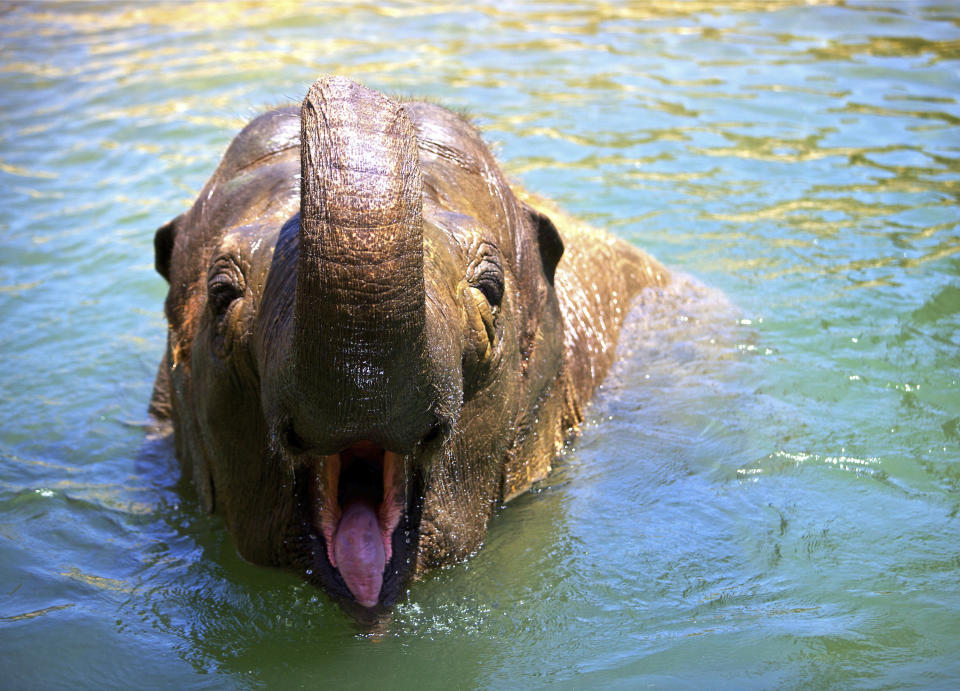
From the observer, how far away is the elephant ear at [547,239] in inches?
212

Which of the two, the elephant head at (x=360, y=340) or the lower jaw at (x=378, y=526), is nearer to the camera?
the elephant head at (x=360, y=340)

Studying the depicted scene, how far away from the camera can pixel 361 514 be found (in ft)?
13.8

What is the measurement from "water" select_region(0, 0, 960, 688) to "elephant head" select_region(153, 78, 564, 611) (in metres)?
0.34

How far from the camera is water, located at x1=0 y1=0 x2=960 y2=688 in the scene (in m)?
4.42

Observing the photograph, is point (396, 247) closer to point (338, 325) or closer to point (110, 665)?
point (338, 325)

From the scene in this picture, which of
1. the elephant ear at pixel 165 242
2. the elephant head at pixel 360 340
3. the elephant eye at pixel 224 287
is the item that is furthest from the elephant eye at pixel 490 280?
the elephant ear at pixel 165 242

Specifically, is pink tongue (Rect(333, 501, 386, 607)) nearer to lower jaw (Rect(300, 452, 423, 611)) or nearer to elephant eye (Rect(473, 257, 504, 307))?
lower jaw (Rect(300, 452, 423, 611))

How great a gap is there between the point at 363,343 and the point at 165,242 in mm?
2448

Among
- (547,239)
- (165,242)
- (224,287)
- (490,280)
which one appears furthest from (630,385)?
(224,287)

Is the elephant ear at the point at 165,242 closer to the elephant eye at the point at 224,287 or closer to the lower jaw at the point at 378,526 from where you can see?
the elephant eye at the point at 224,287

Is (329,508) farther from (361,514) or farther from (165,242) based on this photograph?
(165,242)

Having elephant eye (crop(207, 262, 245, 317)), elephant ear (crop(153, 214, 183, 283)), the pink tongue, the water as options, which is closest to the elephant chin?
the pink tongue

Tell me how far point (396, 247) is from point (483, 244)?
3.92 feet

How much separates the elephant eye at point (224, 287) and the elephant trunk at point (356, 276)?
0.89 metres
